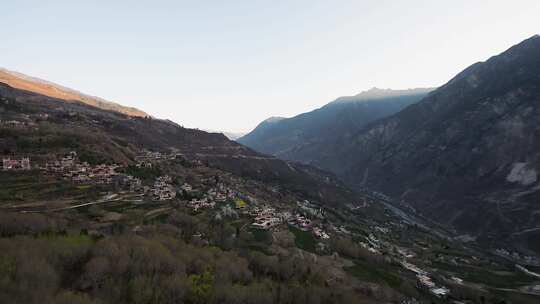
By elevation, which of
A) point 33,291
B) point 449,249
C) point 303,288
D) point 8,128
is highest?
point 8,128

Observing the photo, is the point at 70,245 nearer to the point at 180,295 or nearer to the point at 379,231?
the point at 180,295

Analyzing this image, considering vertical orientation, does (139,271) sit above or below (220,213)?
above

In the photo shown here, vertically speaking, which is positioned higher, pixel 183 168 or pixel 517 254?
pixel 183 168

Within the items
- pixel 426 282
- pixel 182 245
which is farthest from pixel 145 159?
pixel 426 282

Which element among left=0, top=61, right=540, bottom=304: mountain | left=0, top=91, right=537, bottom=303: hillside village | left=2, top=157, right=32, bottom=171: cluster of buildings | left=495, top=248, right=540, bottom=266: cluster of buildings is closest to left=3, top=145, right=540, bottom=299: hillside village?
left=2, top=157, right=32, bottom=171: cluster of buildings

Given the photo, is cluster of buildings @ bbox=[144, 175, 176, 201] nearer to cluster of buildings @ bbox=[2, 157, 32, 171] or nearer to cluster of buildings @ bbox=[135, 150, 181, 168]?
cluster of buildings @ bbox=[135, 150, 181, 168]

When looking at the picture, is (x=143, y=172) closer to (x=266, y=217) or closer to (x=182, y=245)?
(x=266, y=217)

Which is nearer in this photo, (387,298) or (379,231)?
(387,298)

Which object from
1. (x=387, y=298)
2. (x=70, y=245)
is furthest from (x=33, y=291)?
(x=387, y=298)

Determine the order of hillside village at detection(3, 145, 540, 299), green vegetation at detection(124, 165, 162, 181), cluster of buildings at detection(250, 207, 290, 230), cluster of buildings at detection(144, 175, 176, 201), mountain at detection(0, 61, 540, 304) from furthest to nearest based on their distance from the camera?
green vegetation at detection(124, 165, 162, 181), cluster of buildings at detection(144, 175, 176, 201), cluster of buildings at detection(250, 207, 290, 230), hillside village at detection(3, 145, 540, 299), mountain at detection(0, 61, 540, 304)
